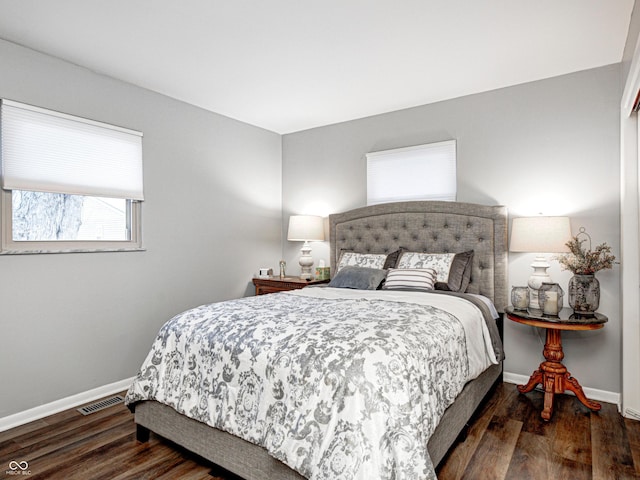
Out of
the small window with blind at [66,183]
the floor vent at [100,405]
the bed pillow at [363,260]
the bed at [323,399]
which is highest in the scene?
the small window with blind at [66,183]

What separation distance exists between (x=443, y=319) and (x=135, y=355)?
8.24 feet

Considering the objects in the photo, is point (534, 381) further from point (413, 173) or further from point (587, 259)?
point (413, 173)

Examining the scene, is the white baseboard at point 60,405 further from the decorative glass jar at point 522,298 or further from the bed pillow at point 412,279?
the decorative glass jar at point 522,298

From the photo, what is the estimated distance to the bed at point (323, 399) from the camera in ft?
4.68

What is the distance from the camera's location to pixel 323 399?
151 cm

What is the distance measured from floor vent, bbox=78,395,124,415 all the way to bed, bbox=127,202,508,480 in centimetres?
71

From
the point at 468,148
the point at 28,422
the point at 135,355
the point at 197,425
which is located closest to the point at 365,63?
the point at 468,148

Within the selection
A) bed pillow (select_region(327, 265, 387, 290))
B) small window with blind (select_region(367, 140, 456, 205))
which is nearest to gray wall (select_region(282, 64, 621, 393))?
small window with blind (select_region(367, 140, 456, 205))

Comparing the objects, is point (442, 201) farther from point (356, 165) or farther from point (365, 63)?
point (365, 63)

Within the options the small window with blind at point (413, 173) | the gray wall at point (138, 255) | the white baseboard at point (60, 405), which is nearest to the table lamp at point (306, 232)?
the gray wall at point (138, 255)

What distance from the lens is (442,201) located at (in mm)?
3482

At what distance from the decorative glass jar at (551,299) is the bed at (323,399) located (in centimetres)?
37

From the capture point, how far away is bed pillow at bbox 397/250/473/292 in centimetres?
309

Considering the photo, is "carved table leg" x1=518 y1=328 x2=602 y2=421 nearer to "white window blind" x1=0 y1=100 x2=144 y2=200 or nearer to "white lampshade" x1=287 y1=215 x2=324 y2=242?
"white lampshade" x1=287 y1=215 x2=324 y2=242
